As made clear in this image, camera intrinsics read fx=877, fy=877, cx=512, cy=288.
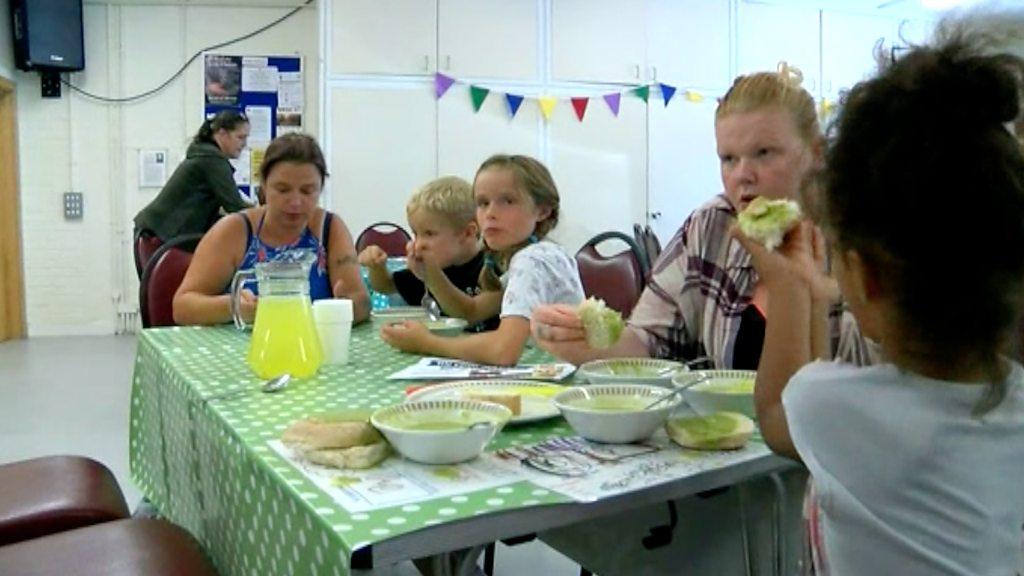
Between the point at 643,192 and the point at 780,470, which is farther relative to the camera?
the point at 643,192

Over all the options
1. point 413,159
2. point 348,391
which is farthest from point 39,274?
point 348,391

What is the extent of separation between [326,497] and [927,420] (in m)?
0.55

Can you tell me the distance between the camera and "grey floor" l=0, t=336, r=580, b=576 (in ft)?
7.99

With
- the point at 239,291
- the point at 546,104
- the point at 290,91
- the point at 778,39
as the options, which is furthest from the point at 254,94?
the point at 239,291

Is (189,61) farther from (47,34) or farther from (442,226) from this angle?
(442,226)

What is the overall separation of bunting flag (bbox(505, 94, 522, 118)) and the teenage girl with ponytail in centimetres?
388

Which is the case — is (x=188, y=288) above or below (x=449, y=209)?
below

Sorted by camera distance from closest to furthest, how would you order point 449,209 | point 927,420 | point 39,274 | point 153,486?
point 927,420 < point 153,486 < point 449,209 < point 39,274

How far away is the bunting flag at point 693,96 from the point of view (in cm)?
619

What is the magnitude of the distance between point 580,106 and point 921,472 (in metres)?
5.39

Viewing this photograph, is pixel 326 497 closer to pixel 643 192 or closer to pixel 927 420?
pixel 927 420

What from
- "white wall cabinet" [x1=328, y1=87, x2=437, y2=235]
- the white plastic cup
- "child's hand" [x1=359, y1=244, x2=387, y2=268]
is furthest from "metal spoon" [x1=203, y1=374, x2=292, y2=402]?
"white wall cabinet" [x1=328, y1=87, x2=437, y2=235]

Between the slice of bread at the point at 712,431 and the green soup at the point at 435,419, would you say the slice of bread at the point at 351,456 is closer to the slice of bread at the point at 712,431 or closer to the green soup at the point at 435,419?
the green soup at the point at 435,419

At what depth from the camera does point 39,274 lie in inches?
262
